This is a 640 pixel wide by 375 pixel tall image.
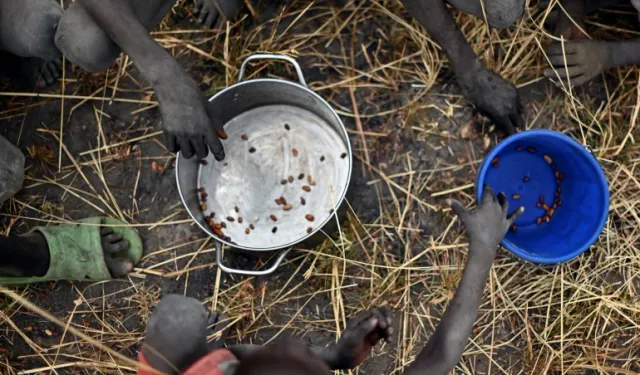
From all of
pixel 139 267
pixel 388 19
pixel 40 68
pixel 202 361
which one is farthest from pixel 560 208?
pixel 40 68

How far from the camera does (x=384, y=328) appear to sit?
6.53 ft

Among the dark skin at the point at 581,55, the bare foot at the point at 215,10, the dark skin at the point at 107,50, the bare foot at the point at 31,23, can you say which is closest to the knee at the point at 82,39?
the dark skin at the point at 107,50

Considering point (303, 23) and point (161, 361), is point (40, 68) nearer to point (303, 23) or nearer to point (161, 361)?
point (303, 23)

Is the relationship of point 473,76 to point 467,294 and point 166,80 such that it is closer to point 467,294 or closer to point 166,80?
point 467,294

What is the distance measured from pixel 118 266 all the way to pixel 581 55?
2.15 meters

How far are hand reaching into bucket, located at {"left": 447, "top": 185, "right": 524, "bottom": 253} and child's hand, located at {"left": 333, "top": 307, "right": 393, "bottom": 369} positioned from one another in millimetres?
398

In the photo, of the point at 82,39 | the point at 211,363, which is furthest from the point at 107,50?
the point at 211,363

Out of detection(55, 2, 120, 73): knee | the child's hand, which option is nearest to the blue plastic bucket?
the child's hand

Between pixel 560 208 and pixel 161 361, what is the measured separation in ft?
5.63

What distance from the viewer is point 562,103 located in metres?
2.75

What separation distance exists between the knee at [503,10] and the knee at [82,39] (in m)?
1.35

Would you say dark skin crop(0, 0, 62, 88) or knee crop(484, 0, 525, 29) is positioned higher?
dark skin crop(0, 0, 62, 88)

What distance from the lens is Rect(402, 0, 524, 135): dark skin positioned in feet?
7.97

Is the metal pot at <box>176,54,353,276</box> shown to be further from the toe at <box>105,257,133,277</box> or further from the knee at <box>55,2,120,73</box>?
the knee at <box>55,2,120,73</box>
